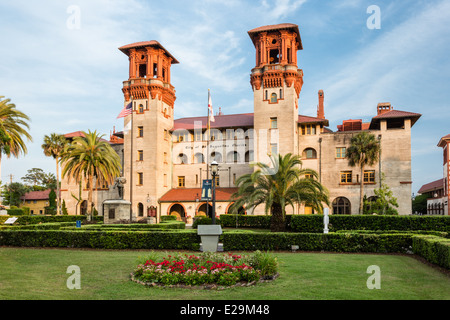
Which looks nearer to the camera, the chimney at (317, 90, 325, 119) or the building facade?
the building facade

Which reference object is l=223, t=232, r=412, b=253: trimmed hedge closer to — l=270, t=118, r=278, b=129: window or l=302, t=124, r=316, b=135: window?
l=270, t=118, r=278, b=129: window

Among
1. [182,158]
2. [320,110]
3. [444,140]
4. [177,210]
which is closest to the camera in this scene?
[320,110]

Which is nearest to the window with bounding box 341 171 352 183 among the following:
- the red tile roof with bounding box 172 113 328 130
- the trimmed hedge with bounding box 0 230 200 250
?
the red tile roof with bounding box 172 113 328 130

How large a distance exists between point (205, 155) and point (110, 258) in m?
37.4

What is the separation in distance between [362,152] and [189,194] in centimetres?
2301

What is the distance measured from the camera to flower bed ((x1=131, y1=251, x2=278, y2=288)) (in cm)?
1080

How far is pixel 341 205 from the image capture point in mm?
46844

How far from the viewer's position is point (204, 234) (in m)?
18.2

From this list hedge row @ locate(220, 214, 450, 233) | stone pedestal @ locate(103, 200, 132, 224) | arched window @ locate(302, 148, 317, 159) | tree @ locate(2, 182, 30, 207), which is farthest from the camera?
tree @ locate(2, 182, 30, 207)

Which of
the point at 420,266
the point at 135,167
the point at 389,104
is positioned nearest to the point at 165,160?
the point at 135,167

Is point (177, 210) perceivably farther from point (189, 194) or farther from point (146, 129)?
point (146, 129)

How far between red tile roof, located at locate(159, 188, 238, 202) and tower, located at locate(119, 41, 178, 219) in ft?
3.58

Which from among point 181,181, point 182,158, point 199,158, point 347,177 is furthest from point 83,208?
point 347,177

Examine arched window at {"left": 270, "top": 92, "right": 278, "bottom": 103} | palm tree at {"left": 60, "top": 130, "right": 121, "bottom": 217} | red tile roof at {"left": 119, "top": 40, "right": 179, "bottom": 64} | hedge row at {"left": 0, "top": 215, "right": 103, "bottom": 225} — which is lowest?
hedge row at {"left": 0, "top": 215, "right": 103, "bottom": 225}
